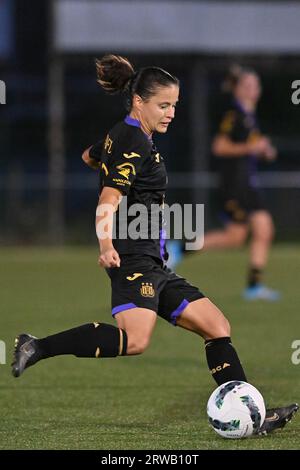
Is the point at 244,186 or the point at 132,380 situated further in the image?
the point at 244,186

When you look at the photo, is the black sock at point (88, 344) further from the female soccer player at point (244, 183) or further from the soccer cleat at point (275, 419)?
the female soccer player at point (244, 183)

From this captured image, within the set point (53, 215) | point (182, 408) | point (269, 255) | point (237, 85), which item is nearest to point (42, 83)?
point (53, 215)

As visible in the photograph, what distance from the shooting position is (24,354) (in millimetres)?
5867

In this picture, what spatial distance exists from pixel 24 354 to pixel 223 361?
1.04 meters

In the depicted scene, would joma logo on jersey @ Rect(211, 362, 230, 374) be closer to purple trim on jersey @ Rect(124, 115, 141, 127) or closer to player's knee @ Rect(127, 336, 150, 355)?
player's knee @ Rect(127, 336, 150, 355)

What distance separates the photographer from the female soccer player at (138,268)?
5.89 meters

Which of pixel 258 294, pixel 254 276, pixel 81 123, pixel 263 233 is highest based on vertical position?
pixel 81 123

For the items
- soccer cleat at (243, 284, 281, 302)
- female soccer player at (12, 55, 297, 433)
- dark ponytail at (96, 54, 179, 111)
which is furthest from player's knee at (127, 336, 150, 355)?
soccer cleat at (243, 284, 281, 302)

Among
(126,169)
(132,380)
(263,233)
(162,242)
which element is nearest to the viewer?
(126,169)

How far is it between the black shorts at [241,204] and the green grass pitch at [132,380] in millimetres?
922

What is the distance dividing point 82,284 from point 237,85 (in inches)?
147

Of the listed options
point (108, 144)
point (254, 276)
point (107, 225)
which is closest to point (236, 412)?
point (107, 225)

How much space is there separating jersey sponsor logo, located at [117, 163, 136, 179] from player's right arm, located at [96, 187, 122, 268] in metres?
0.09

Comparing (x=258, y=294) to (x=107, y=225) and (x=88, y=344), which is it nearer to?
(x=88, y=344)
